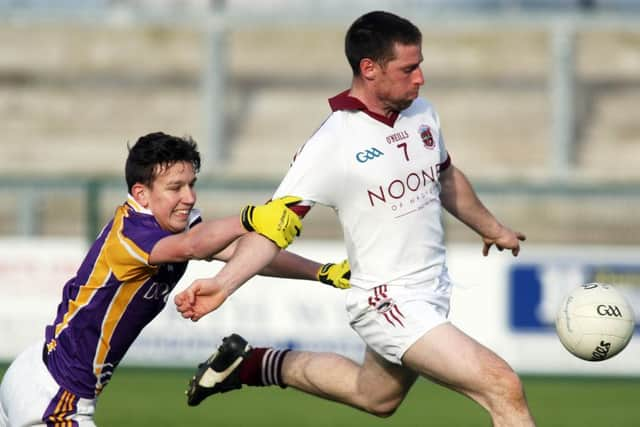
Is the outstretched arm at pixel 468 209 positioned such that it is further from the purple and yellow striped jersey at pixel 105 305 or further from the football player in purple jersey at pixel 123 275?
the purple and yellow striped jersey at pixel 105 305

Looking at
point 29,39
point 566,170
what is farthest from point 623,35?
point 29,39

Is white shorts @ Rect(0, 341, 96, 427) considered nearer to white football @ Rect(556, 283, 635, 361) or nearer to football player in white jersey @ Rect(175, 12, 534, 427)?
football player in white jersey @ Rect(175, 12, 534, 427)

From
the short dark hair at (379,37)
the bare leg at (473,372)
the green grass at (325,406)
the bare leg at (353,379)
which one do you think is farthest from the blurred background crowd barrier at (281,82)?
the bare leg at (473,372)

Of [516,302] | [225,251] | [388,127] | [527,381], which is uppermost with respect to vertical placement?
[388,127]

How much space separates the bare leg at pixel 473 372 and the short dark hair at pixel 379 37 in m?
1.26

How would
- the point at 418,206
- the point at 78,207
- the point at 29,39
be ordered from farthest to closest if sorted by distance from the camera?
the point at 29,39 → the point at 78,207 → the point at 418,206

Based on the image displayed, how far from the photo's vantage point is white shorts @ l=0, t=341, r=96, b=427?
5.68 m

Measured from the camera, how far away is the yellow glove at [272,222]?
5.67 m

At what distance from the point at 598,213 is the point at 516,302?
1.47 m

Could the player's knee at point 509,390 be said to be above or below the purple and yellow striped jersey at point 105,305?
below

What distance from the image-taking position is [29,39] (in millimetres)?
25141

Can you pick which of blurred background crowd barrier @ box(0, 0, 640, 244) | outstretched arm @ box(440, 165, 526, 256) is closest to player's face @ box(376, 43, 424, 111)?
outstretched arm @ box(440, 165, 526, 256)

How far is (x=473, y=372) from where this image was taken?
5785mm

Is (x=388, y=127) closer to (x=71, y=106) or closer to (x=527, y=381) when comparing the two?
(x=527, y=381)
